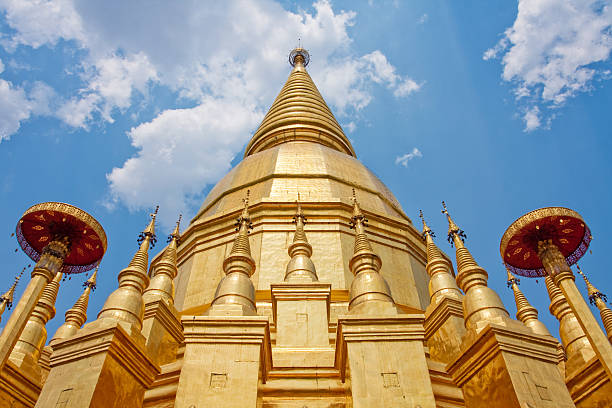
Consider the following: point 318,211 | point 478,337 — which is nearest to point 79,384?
point 478,337

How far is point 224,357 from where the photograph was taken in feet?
23.6

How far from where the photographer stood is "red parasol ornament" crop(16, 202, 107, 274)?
9.83 m

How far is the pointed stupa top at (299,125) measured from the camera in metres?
23.5

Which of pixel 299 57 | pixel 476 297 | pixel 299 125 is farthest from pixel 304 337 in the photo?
pixel 299 57

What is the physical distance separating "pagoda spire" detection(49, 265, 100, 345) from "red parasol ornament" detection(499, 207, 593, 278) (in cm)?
1078

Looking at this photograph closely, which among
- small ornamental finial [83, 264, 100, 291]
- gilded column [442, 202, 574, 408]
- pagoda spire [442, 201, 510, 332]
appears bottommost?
gilded column [442, 202, 574, 408]

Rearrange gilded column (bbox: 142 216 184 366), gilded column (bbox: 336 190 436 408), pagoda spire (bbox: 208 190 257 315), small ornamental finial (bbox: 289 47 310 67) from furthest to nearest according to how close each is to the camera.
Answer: small ornamental finial (bbox: 289 47 310 67) → gilded column (bbox: 142 216 184 366) → pagoda spire (bbox: 208 190 257 315) → gilded column (bbox: 336 190 436 408)

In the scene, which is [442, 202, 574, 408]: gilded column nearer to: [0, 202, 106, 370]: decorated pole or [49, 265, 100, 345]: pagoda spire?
[0, 202, 106, 370]: decorated pole

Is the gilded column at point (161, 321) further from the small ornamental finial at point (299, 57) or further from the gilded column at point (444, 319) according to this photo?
the small ornamental finial at point (299, 57)

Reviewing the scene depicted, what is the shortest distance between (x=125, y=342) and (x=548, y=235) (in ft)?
26.6

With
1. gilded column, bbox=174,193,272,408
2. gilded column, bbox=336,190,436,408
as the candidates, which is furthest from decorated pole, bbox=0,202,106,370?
gilded column, bbox=336,190,436,408

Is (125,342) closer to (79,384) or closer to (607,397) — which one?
(79,384)

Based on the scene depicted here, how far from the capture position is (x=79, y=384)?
679 cm

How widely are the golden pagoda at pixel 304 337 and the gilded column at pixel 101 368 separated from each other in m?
0.02
